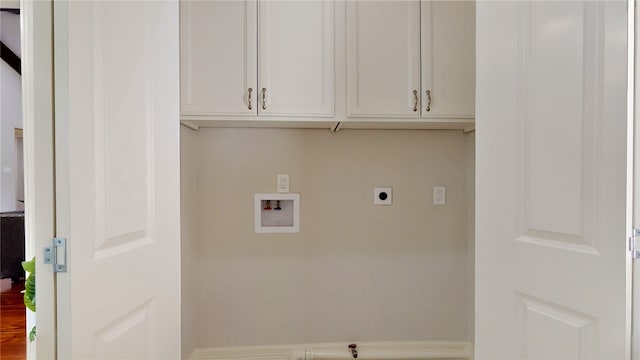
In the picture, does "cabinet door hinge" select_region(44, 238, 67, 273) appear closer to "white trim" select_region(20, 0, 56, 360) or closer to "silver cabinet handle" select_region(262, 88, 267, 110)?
"white trim" select_region(20, 0, 56, 360)

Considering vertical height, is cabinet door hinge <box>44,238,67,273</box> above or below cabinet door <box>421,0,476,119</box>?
below

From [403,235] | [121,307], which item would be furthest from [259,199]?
[121,307]

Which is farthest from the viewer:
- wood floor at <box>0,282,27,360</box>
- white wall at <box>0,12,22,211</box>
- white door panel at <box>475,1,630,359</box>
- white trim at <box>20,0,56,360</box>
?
white wall at <box>0,12,22,211</box>

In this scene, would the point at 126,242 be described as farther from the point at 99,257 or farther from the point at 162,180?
the point at 162,180

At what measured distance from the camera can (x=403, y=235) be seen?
2.12 m

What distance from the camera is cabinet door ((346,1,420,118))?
5.59 ft

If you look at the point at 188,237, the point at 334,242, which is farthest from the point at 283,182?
the point at 188,237

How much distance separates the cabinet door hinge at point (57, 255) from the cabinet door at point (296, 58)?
1.09 metres

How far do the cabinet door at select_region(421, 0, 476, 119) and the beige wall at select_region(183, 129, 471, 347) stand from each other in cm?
38

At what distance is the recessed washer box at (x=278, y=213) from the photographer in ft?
6.76

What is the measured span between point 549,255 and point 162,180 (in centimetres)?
120

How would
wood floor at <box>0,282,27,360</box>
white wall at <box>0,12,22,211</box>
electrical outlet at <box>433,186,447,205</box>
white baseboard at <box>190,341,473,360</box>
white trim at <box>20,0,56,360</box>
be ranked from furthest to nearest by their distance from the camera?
white wall at <box>0,12,22,211</box> < electrical outlet at <box>433,186,447,205</box> < white baseboard at <box>190,341,473,360</box> < wood floor at <box>0,282,27,360</box> < white trim at <box>20,0,56,360</box>

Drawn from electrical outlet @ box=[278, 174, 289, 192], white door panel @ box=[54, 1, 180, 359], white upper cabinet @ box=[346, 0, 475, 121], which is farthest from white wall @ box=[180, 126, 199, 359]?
white upper cabinet @ box=[346, 0, 475, 121]

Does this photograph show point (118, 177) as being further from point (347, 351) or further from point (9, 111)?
point (9, 111)
